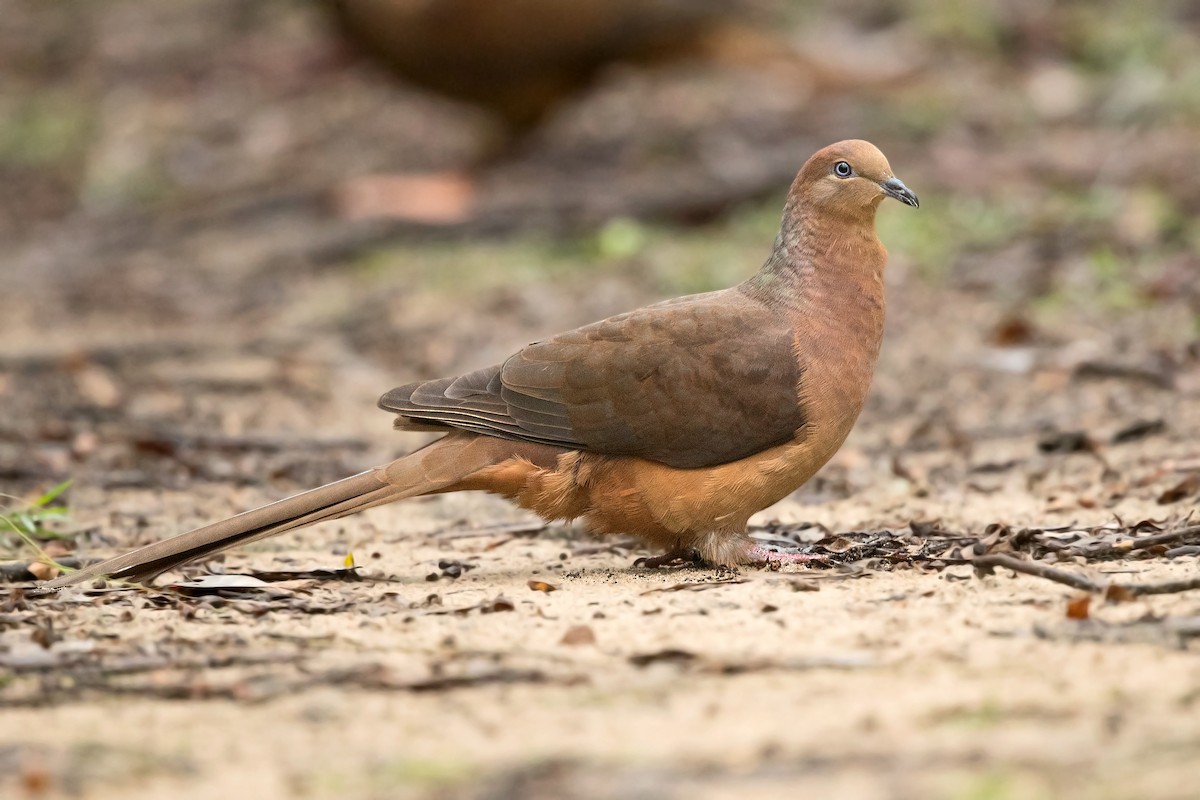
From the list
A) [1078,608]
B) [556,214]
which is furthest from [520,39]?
[1078,608]

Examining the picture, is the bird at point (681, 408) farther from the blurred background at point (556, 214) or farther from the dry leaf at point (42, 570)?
the blurred background at point (556, 214)

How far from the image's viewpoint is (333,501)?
14.3 feet

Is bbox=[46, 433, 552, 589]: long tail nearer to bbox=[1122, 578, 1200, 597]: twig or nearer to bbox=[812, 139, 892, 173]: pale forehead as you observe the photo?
bbox=[812, 139, 892, 173]: pale forehead

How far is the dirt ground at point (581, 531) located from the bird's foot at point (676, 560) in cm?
9

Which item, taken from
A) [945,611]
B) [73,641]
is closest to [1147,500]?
[945,611]

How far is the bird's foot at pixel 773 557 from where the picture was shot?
14.4 ft

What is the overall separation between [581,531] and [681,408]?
110 cm

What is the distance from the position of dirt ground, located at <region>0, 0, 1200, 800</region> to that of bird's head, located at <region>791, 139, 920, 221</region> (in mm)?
1061

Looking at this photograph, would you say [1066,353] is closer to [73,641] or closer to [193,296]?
[73,641]

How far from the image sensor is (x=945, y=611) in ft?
11.6

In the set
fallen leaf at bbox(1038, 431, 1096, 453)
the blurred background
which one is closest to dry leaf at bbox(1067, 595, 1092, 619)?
the blurred background

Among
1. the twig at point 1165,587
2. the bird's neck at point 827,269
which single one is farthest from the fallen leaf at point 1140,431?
the twig at point 1165,587

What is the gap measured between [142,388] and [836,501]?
377 centimetres

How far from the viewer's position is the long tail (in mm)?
4086
